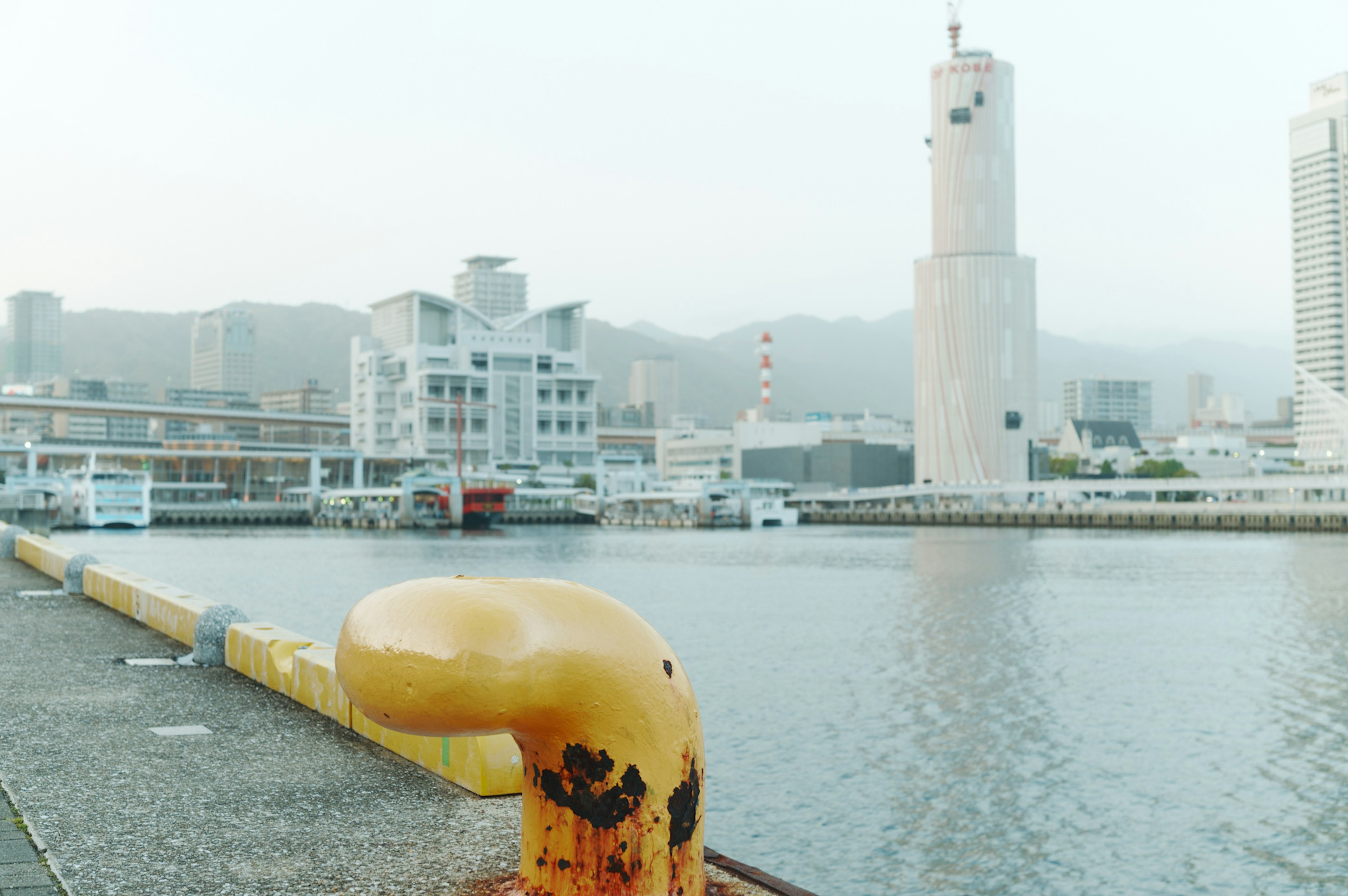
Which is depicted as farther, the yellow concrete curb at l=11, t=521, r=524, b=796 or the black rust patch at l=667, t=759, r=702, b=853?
the yellow concrete curb at l=11, t=521, r=524, b=796

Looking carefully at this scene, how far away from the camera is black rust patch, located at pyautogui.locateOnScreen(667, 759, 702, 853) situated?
4.41 meters

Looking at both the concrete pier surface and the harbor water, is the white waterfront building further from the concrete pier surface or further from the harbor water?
Result: the concrete pier surface

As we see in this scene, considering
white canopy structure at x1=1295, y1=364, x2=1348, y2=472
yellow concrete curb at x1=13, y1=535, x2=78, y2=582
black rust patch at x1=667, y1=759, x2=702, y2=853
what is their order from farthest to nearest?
1. white canopy structure at x1=1295, y1=364, x2=1348, y2=472
2. yellow concrete curb at x1=13, y1=535, x2=78, y2=582
3. black rust patch at x1=667, y1=759, x2=702, y2=853

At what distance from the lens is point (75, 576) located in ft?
62.6

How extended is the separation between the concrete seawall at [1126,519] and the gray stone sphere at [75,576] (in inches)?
3705

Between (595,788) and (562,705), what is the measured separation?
409 mm

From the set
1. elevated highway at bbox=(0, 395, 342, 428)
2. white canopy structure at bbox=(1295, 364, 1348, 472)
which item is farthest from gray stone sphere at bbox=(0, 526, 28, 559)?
elevated highway at bbox=(0, 395, 342, 428)

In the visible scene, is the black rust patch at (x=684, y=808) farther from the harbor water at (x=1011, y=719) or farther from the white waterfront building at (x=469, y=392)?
the white waterfront building at (x=469, y=392)

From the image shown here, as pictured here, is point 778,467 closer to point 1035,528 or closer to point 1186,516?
point 1035,528

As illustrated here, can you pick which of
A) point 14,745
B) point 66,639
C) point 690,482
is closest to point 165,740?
point 14,745

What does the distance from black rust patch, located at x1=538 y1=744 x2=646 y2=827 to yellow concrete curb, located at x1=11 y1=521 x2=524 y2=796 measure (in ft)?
1.70

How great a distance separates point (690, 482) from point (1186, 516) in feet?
186

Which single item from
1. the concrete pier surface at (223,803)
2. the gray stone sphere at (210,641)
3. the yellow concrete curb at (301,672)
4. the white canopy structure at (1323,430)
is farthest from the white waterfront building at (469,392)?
the concrete pier surface at (223,803)

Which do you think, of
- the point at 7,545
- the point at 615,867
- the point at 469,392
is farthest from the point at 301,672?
the point at 469,392
